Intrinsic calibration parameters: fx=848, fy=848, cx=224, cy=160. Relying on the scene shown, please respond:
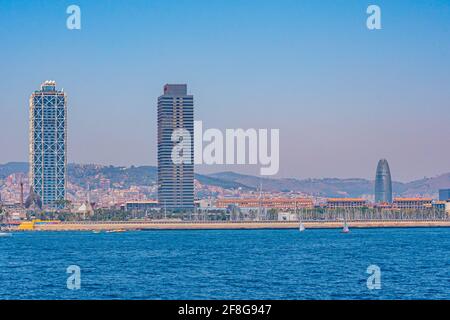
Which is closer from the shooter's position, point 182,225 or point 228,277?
point 228,277

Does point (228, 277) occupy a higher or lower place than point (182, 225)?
higher

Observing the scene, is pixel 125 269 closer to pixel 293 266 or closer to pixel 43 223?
pixel 293 266

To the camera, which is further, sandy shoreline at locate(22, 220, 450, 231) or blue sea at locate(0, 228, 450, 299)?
sandy shoreline at locate(22, 220, 450, 231)

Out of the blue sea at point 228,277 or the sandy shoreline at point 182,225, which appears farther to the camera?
the sandy shoreline at point 182,225

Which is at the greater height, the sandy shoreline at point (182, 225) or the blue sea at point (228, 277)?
the blue sea at point (228, 277)

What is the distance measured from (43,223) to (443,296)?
159m

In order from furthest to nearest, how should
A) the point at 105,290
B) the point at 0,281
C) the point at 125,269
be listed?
the point at 125,269, the point at 0,281, the point at 105,290

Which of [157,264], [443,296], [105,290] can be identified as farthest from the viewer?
[157,264]

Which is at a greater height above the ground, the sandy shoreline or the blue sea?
the blue sea

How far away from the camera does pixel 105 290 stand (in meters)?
36.3
